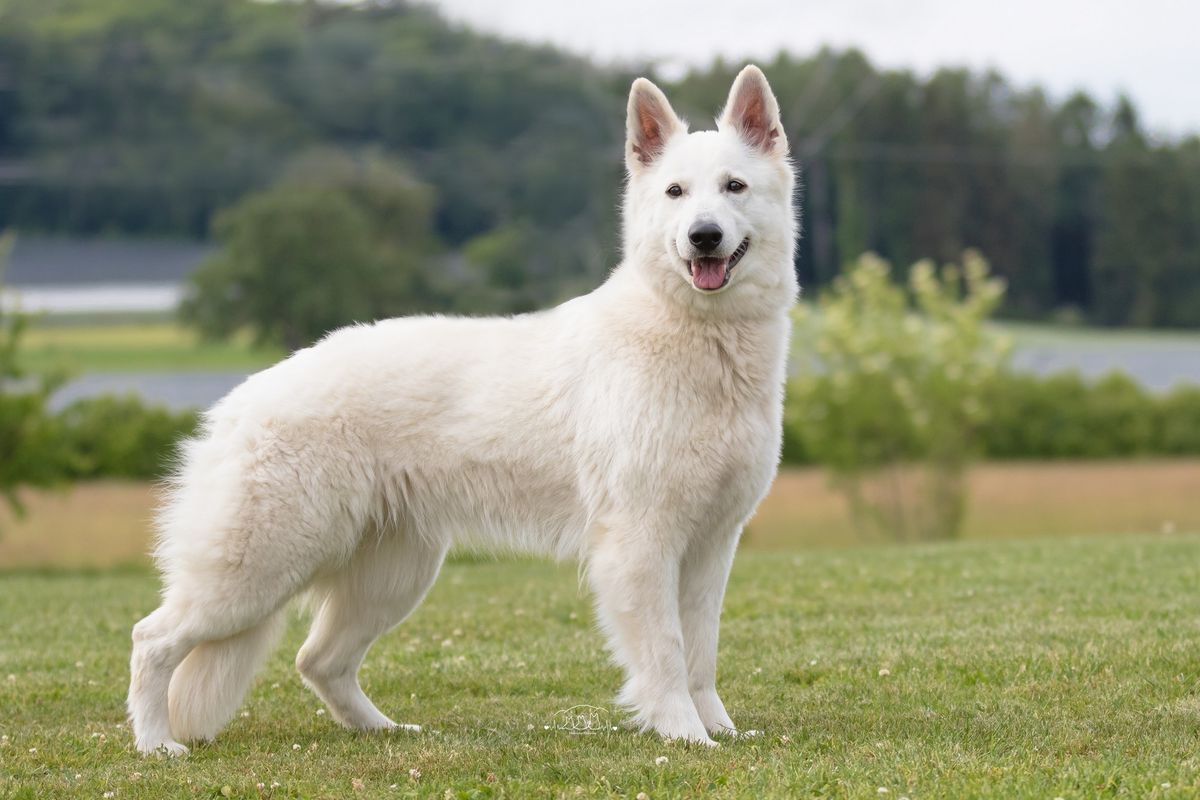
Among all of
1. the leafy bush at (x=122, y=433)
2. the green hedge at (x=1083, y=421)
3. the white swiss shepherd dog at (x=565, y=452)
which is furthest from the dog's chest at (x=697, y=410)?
the green hedge at (x=1083, y=421)

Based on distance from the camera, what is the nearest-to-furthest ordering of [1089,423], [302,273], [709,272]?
1. [709,272]
2. [1089,423]
3. [302,273]

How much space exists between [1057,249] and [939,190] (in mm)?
4274

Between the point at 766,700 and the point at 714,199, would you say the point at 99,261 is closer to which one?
the point at 766,700

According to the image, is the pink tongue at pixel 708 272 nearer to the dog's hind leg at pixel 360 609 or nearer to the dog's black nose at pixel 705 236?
the dog's black nose at pixel 705 236

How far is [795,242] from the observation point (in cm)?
595

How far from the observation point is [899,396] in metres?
22.2

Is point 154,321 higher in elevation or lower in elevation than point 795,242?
lower

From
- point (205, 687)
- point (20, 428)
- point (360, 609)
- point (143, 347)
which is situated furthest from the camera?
point (143, 347)

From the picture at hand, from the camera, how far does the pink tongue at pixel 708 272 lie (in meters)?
5.59

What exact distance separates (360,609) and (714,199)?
2399 mm

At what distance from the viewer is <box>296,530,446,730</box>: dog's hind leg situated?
6051 mm

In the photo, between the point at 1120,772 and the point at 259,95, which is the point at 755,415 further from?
the point at 259,95

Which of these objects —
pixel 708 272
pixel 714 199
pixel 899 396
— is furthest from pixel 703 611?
pixel 899 396

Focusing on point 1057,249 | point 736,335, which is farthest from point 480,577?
point 1057,249
